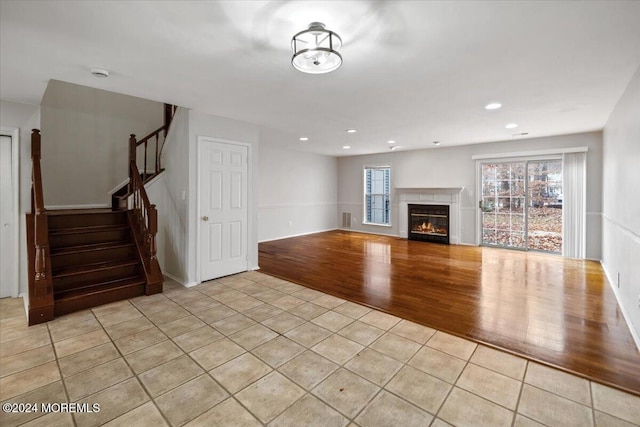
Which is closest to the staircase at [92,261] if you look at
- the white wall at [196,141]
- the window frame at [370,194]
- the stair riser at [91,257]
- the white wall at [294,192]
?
the stair riser at [91,257]

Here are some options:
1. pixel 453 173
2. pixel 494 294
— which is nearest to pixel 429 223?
pixel 453 173

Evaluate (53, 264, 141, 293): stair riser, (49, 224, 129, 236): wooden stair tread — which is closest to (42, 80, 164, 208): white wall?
(49, 224, 129, 236): wooden stair tread

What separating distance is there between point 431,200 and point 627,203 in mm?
4527

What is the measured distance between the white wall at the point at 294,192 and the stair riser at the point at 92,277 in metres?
3.76

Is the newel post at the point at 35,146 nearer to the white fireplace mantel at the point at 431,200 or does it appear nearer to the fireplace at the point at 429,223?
the white fireplace mantel at the point at 431,200

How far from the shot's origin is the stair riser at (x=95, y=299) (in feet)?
10.2

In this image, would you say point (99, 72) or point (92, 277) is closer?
point (99, 72)

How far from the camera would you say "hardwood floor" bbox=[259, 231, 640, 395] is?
2410 mm

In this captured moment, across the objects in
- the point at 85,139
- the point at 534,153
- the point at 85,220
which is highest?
the point at 85,139

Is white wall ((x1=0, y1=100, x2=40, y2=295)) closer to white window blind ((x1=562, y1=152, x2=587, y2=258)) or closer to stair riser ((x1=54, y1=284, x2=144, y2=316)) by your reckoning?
stair riser ((x1=54, y1=284, x2=144, y2=316))

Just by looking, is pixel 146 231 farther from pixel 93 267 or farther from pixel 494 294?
pixel 494 294

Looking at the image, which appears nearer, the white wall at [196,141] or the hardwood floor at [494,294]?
the hardwood floor at [494,294]

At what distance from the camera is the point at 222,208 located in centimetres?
437

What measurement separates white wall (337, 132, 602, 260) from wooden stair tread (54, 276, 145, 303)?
6470mm
